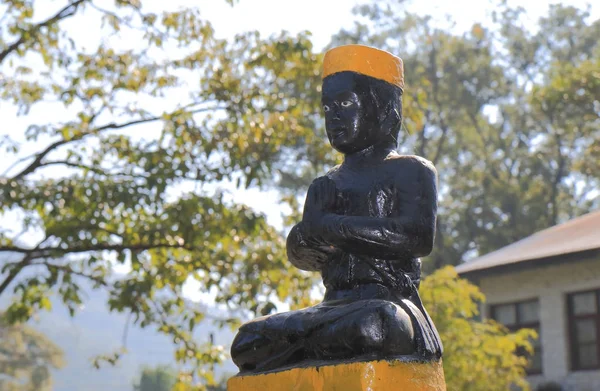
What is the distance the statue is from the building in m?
13.3

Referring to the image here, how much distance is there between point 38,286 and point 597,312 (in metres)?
11.0

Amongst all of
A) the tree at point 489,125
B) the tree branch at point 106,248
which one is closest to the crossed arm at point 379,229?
the tree branch at point 106,248

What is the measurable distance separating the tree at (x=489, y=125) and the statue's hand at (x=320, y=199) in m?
25.2

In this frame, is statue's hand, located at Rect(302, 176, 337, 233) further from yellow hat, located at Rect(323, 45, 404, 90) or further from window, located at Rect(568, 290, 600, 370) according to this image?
window, located at Rect(568, 290, 600, 370)

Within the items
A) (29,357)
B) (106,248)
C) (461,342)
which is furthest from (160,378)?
(106,248)

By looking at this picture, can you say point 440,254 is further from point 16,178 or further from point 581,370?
point 16,178

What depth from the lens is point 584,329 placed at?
17.8 m

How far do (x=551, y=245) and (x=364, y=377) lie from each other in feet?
50.6

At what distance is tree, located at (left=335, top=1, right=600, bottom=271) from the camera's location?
29.2m

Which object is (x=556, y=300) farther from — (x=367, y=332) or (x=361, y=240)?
(x=367, y=332)

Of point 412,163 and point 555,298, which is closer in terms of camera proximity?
point 412,163

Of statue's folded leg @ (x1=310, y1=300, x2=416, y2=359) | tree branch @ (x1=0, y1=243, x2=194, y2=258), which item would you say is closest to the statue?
Answer: statue's folded leg @ (x1=310, y1=300, x2=416, y2=359)

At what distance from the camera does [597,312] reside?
57.4ft

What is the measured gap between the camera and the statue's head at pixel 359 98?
398 cm
